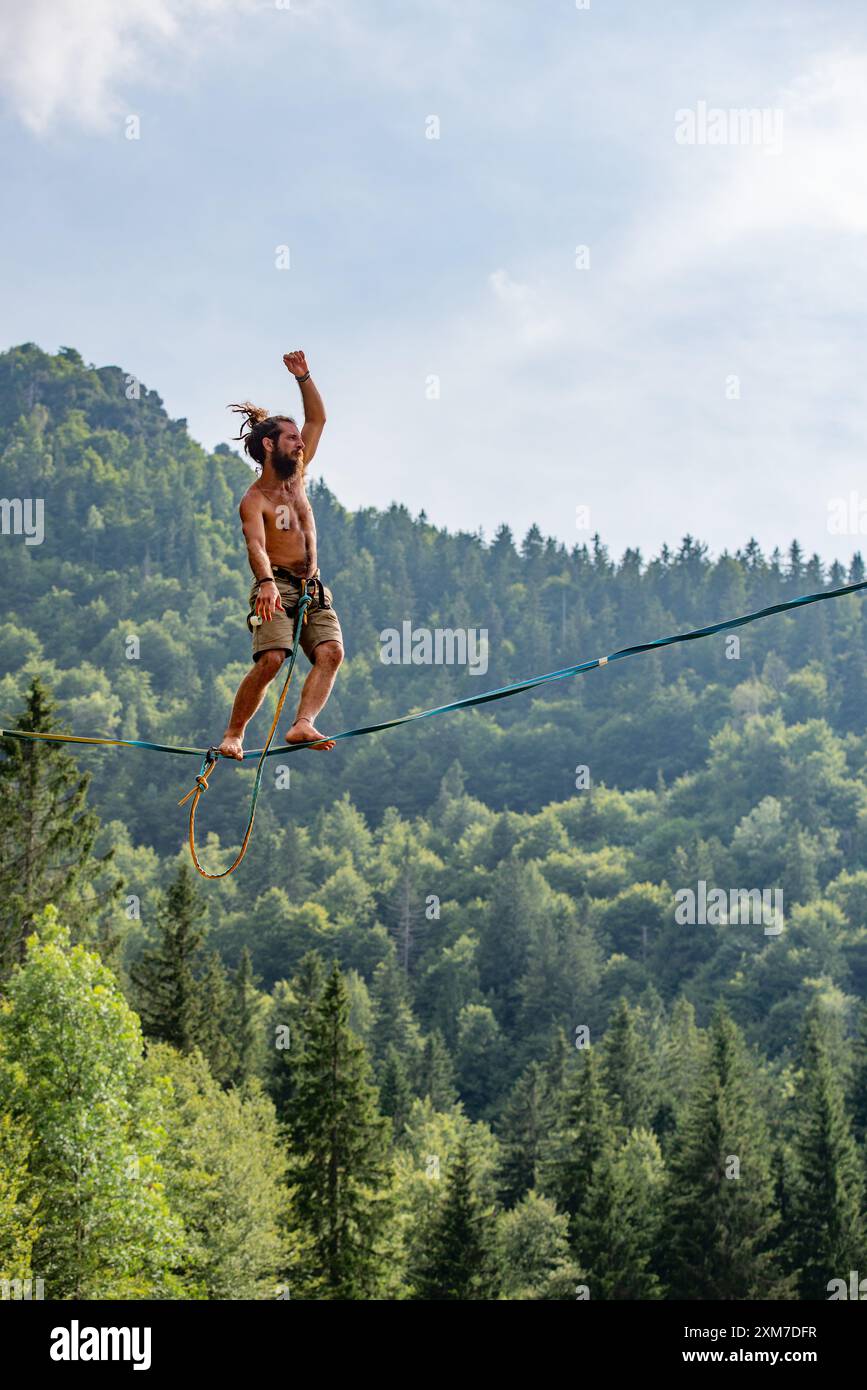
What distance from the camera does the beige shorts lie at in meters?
11.5

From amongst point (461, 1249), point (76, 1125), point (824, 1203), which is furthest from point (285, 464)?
point (824, 1203)

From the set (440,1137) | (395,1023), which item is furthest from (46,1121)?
(395,1023)

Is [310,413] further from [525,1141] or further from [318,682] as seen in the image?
[525,1141]

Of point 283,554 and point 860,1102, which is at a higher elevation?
point 283,554

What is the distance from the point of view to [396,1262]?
1879 inches

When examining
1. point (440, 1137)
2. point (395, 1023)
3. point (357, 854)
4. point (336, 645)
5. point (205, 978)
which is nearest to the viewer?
point (336, 645)

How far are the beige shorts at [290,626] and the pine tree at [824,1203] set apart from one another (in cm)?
5355

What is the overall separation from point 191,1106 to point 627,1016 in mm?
43204

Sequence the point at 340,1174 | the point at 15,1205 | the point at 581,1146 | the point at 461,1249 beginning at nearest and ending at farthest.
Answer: the point at 15,1205 → the point at 340,1174 → the point at 461,1249 → the point at 581,1146

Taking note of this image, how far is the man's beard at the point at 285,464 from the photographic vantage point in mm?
11555

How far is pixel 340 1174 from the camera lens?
46656mm

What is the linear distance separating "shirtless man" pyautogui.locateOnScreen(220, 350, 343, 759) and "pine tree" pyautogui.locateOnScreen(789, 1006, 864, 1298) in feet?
176

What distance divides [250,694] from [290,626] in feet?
1.90

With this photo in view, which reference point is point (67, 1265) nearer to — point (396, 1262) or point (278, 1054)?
point (396, 1262)
